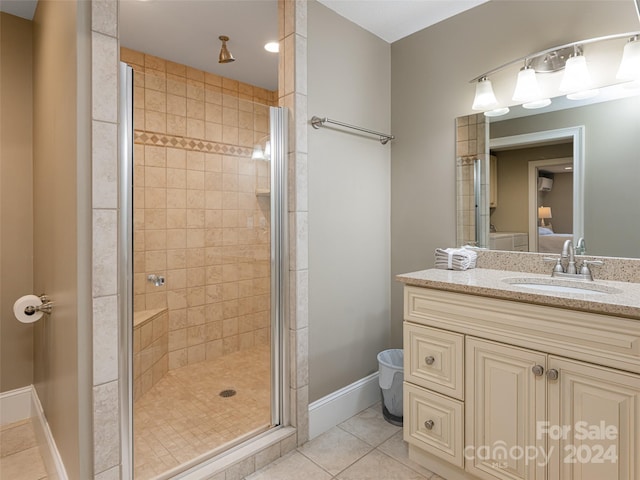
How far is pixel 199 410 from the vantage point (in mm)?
1946

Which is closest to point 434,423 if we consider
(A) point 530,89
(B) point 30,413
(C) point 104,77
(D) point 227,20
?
(A) point 530,89

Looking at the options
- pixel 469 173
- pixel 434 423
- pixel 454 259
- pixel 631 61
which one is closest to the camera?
pixel 631 61

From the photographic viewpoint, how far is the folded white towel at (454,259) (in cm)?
197

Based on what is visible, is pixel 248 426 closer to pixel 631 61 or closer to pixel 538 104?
pixel 538 104

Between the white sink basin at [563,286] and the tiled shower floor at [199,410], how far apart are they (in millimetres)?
1380

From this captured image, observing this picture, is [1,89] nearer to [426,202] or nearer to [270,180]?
[270,180]

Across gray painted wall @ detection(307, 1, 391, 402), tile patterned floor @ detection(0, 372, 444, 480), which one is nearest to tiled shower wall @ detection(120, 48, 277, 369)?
tile patterned floor @ detection(0, 372, 444, 480)

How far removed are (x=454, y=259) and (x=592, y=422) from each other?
0.92 meters

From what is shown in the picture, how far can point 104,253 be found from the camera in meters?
1.29

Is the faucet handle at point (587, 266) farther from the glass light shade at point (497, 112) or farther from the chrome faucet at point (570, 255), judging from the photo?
the glass light shade at point (497, 112)

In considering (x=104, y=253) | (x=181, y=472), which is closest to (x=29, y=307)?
(x=104, y=253)

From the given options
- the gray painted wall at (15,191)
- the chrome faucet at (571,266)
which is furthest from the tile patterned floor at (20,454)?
the chrome faucet at (571,266)

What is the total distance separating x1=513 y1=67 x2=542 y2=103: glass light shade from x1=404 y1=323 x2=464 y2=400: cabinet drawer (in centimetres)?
131

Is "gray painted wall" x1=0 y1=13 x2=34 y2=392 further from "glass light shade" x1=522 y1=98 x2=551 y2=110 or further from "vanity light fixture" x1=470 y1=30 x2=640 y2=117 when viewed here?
"glass light shade" x1=522 y1=98 x2=551 y2=110
